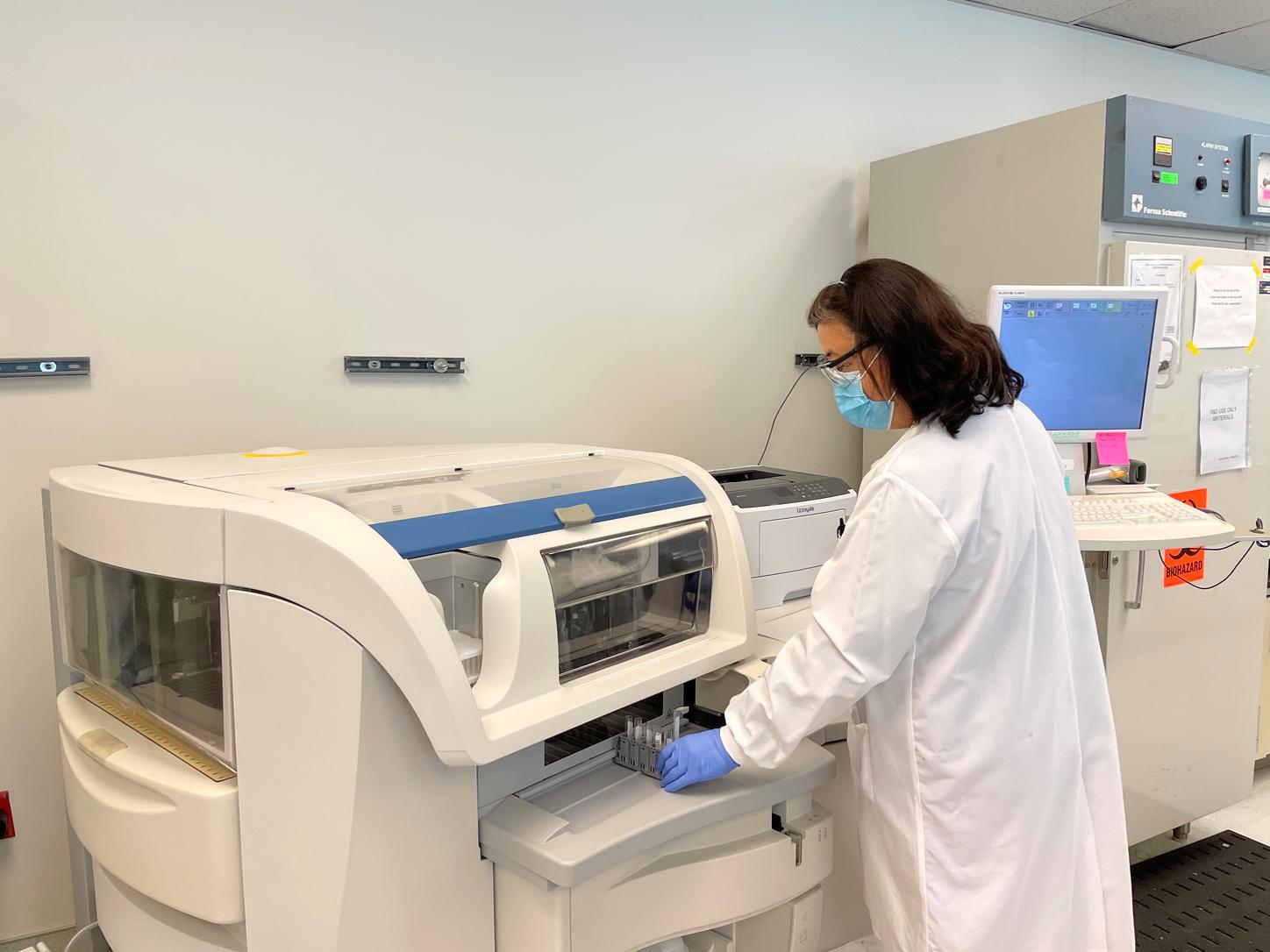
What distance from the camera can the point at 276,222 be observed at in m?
1.87

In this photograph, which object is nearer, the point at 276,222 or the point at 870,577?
the point at 870,577

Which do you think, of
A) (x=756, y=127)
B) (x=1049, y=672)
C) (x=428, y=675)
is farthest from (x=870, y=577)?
(x=756, y=127)

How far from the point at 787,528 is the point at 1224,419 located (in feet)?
3.97

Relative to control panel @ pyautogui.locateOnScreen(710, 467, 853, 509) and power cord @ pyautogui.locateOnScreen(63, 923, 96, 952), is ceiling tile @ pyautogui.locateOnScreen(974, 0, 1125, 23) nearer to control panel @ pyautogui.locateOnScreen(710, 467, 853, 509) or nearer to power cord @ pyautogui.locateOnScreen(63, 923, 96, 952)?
control panel @ pyautogui.locateOnScreen(710, 467, 853, 509)

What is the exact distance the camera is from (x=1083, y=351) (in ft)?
6.13

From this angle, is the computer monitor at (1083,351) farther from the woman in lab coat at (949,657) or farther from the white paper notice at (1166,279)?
the woman in lab coat at (949,657)

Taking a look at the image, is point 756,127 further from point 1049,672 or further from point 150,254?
point 1049,672

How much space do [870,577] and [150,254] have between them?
150cm

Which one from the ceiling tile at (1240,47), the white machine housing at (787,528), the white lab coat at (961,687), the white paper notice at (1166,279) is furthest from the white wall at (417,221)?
the white lab coat at (961,687)

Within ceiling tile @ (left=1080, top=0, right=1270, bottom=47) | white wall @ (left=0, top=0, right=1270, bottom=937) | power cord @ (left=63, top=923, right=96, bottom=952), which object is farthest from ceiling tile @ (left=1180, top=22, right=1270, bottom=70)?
power cord @ (left=63, top=923, right=96, bottom=952)

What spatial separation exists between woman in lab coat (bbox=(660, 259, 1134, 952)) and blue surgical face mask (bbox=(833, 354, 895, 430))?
11 millimetres

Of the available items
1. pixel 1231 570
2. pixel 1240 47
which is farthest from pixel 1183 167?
pixel 1240 47

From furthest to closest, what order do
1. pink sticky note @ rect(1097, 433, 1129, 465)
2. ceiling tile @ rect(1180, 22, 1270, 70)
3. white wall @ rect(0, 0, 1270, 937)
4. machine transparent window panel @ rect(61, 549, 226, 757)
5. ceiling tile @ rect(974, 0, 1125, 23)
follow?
ceiling tile @ rect(1180, 22, 1270, 70) → ceiling tile @ rect(974, 0, 1125, 23) → pink sticky note @ rect(1097, 433, 1129, 465) → white wall @ rect(0, 0, 1270, 937) → machine transparent window panel @ rect(61, 549, 226, 757)

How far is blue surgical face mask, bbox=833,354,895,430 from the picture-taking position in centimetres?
129
